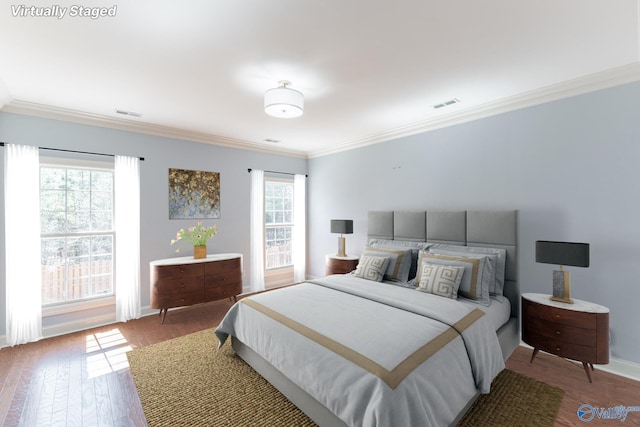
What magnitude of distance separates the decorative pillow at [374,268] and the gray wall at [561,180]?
1073 millimetres

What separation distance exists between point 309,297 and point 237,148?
3.15 meters

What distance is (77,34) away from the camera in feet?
6.18

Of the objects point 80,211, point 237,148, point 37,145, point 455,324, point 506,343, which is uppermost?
point 237,148

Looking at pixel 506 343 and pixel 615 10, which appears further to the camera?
pixel 506 343

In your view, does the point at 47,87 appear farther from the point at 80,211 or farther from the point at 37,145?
the point at 80,211

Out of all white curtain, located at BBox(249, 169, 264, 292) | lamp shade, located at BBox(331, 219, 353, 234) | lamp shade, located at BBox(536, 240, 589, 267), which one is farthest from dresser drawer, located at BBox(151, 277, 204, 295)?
lamp shade, located at BBox(536, 240, 589, 267)

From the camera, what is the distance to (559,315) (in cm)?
239

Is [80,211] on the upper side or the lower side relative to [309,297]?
upper

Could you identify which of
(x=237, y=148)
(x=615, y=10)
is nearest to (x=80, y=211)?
(x=237, y=148)

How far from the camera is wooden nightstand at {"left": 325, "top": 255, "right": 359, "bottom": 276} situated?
14.0ft

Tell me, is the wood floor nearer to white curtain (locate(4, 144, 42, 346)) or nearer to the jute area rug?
the jute area rug
